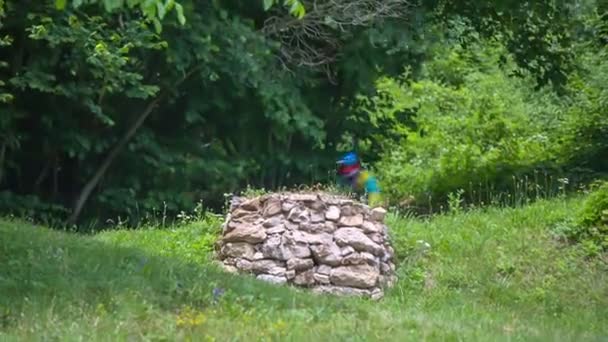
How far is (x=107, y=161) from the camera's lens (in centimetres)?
1523

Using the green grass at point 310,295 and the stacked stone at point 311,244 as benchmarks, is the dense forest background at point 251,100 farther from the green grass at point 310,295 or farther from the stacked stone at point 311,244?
the stacked stone at point 311,244

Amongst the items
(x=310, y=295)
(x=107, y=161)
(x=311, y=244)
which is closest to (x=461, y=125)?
(x=107, y=161)

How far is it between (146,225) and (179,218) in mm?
461

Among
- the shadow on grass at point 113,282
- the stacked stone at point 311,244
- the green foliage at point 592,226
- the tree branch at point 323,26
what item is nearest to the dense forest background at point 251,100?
the tree branch at point 323,26

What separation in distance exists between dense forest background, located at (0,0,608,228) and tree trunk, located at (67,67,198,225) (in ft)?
0.09

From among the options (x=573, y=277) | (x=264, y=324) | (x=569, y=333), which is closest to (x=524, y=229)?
(x=573, y=277)

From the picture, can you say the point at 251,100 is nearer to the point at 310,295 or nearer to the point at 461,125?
the point at 310,295

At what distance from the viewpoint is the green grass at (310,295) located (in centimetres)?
744

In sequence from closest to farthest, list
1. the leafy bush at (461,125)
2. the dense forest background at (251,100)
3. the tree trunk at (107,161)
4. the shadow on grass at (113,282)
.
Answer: the shadow on grass at (113,282), the dense forest background at (251,100), the tree trunk at (107,161), the leafy bush at (461,125)

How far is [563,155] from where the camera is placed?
17.1 m

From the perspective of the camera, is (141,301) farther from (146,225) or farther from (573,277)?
(146,225)

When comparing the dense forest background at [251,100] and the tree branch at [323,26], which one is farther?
the tree branch at [323,26]

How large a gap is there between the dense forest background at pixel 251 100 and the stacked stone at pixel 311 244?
2.87 meters

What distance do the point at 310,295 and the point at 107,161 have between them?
21.7ft
